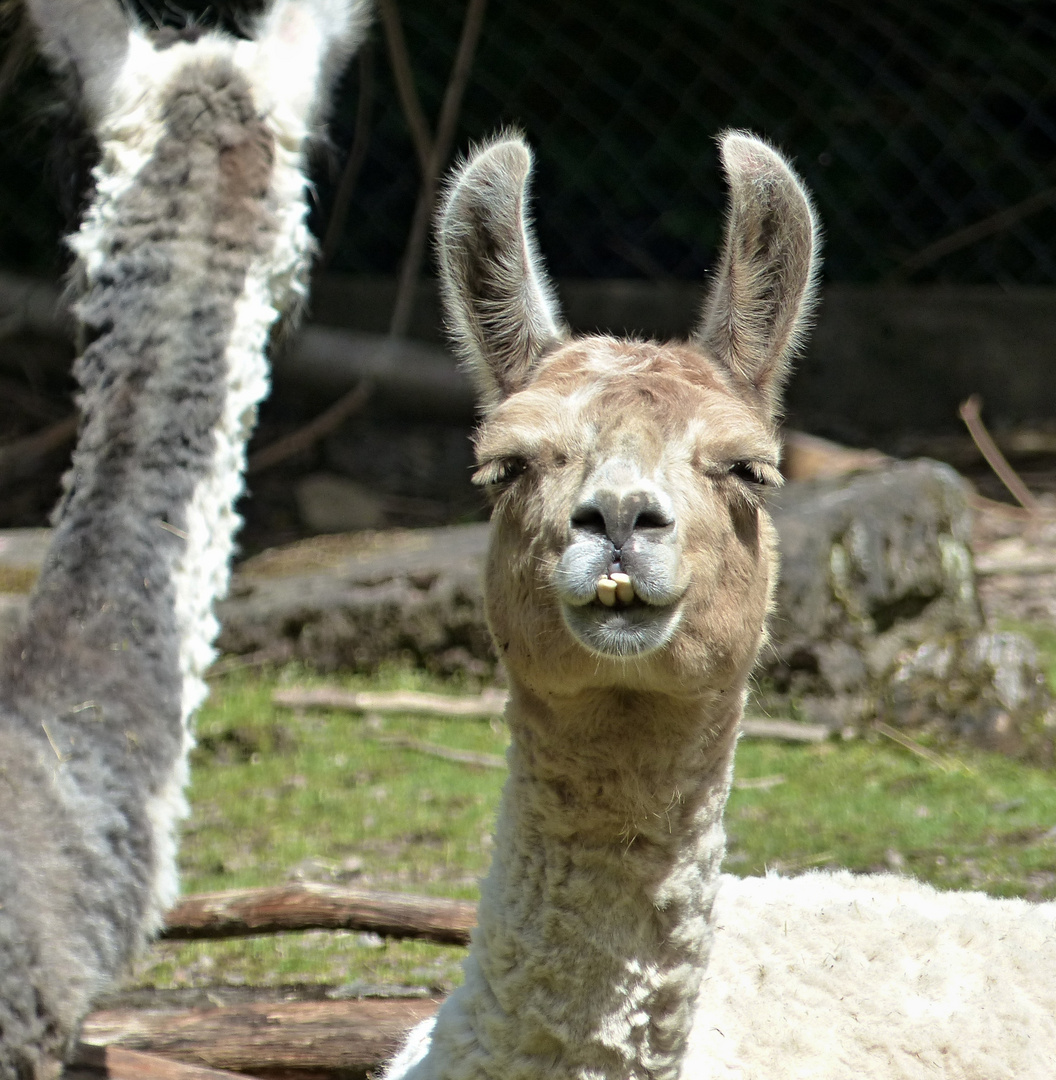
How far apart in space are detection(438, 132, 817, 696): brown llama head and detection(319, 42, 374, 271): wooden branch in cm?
510

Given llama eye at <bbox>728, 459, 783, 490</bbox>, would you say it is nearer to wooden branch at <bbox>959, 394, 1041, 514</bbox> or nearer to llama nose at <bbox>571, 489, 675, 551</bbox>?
llama nose at <bbox>571, 489, 675, 551</bbox>

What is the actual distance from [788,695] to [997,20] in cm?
415

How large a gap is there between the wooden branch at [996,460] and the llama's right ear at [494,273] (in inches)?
223

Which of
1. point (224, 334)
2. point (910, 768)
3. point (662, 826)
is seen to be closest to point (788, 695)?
point (910, 768)

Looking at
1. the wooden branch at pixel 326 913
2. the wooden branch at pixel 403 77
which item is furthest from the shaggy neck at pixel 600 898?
the wooden branch at pixel 403 77

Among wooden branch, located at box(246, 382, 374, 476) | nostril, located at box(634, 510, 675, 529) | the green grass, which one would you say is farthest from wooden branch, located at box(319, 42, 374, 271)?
nostril, located at box(634, 510, 675, 529)

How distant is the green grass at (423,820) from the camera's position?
3.76m

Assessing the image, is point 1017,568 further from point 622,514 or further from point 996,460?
point 622,514

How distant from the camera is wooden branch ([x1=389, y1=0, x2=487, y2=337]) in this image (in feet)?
23.9

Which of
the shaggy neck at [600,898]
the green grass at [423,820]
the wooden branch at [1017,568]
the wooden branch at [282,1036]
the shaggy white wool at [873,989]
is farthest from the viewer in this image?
the wooden branch at [1017,568]

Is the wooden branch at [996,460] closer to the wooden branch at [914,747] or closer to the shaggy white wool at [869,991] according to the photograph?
the wooden branch at [914,747]

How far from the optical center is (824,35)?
7.60m

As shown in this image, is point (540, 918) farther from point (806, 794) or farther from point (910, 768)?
point (910, 768)

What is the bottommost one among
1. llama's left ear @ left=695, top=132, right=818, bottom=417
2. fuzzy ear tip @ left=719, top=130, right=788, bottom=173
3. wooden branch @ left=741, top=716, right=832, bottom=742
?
wooden branch @ left=741, top=716, right=832, bottom=742
